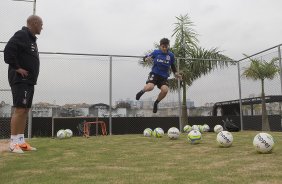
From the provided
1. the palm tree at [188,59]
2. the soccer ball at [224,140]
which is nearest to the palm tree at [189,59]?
the palm tree at [188,59]

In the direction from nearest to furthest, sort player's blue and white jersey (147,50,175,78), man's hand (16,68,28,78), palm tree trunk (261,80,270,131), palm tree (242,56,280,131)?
man's hand (16,68,28,78) < player's blue and white jersey (147,50,175,78) < palm tree (242,56,280,131) < palm tree trunk (261,80,270,131)

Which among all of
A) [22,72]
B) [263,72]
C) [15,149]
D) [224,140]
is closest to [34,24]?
[22,72]

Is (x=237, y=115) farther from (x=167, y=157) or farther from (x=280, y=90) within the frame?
(x=167, y=157)

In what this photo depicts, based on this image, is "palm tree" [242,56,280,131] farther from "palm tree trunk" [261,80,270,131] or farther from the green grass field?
the green grass field

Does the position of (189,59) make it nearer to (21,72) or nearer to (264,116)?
(264,116)

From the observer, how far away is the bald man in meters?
5.00

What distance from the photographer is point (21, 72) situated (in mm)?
4953

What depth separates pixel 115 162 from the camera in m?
4.00

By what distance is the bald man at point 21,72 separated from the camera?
5.00 m

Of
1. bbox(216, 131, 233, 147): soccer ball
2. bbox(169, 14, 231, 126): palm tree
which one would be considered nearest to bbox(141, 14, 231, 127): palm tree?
bbox(169, 14, 231, 126): palm tree

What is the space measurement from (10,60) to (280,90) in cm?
842

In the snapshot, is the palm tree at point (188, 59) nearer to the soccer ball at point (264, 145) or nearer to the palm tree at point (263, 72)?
the palm tree at point (263, 72)


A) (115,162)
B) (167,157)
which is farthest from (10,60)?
(167,157)

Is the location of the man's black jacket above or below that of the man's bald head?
below
